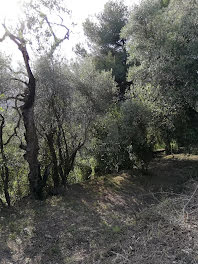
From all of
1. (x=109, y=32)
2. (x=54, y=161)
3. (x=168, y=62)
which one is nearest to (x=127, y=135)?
(x=54, y=161)

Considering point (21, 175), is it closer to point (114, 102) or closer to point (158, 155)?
point (114, 102)

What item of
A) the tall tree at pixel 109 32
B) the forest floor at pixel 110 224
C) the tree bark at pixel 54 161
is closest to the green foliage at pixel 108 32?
the tall tree at pixel 109 32

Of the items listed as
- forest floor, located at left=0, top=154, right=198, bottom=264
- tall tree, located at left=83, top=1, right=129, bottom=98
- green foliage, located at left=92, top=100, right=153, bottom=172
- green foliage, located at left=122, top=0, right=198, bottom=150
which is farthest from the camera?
tall tree, located at left=83, top=1, right=129, bottom=98

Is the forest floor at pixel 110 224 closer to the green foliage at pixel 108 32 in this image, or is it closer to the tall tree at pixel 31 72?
the tall tree at pixel 31 72

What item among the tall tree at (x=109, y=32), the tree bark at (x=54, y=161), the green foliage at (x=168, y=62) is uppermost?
the tall tree at (x=109, y=32)

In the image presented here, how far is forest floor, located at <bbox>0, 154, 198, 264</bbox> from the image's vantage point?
459cm

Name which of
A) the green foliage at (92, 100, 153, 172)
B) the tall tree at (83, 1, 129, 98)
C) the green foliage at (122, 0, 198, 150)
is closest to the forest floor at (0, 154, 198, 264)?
the green foliage at (92, 100, 153, 172)

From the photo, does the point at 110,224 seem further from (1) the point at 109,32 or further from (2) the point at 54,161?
(1) the point at 109,32

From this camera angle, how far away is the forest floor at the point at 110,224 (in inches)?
181

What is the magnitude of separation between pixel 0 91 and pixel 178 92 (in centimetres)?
655

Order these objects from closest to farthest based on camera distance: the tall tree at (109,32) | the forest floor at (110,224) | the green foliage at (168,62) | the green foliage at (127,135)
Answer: the forest floor at (110,224), the green foliage at (127,135), the green foliage at (168,62), the tall tree at (109,32)

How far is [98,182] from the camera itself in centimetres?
1122

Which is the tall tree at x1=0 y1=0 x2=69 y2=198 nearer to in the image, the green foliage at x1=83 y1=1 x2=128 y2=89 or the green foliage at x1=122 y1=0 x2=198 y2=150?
the green foliage at x1=122 y1=0 x2=198 y2=150

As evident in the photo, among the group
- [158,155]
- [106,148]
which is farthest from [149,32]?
[158,155]
